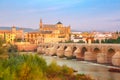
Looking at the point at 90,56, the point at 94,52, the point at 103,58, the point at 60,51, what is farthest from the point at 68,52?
the point at 103,58

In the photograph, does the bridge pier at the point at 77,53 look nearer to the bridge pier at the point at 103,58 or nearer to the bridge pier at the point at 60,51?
the bridge pier at the point at 60,51

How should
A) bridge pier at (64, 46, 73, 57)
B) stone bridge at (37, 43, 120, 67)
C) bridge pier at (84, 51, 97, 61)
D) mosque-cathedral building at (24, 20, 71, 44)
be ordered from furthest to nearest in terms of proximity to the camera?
mosque-cathedral building at (24, 20, 71, 44)
bridge pier at (64, 46, 73, 57)
bridge pier at (84, 51, 97, 61)
stone bridge at (37, 43, 120, 67)

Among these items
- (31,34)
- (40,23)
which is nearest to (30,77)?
(31,34)

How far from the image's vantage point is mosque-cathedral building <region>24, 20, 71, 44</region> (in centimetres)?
9988

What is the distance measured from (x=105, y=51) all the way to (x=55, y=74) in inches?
696

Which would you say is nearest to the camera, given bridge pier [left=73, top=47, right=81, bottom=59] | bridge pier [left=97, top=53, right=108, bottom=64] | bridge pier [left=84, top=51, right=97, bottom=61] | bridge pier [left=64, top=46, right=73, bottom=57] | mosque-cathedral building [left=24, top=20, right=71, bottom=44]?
bridge pier [left=97, top=53, right=108, bottom=64]

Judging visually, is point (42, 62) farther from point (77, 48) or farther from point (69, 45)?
point (69, 45)

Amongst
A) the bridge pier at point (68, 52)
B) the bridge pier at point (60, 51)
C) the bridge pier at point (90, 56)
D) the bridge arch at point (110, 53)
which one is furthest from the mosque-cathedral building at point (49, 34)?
the bridge arch at point (110, 53)

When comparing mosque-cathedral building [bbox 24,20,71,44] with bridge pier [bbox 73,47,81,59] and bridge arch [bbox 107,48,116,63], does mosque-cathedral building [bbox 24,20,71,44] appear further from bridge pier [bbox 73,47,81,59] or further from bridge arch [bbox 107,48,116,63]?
bridge arch [bbox 107,48,116,63]

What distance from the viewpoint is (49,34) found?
104375 millimetres

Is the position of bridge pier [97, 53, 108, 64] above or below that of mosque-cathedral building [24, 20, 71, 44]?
below

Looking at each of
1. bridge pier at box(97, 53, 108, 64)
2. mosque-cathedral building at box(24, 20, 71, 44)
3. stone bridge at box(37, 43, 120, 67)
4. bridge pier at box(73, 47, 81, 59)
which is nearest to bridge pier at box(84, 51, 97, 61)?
stone bridge at box(37, 43, 120, 67)

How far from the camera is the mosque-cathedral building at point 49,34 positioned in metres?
99.9

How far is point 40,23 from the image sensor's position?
119875 millimetres
